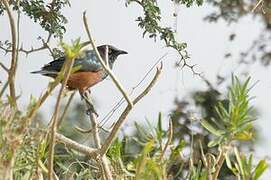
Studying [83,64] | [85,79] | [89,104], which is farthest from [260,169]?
[85,79]

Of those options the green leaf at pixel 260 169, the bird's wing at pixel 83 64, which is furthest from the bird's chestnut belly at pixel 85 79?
the green leaf at pixel 260 169

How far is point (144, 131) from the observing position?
43 cm

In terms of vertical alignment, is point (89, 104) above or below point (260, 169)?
above

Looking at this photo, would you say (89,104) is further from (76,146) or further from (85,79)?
(76,146)

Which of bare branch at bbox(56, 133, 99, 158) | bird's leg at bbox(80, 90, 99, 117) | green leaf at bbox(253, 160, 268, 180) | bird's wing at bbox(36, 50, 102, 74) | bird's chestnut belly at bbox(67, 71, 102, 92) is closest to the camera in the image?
green leaf at bbox(253, 160, 268, 180)

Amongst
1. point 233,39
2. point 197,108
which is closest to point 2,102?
point 197,108

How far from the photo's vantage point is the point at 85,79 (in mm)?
1509

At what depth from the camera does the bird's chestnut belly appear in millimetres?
1428

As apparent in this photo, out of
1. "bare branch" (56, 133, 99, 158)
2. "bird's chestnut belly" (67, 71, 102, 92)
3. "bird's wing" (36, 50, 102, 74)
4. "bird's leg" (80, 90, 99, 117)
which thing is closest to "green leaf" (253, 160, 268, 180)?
"bare branch" (56, 133, 99, 158)

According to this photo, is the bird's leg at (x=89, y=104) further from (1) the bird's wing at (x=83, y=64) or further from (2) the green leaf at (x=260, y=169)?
(2) the green leaf at (x=260, y=169)

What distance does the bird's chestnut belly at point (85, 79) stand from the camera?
1428 millimetres

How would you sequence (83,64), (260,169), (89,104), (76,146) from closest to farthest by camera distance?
1. (260,169)
2. (76,146)
3. (89,104)
4. (83,64)

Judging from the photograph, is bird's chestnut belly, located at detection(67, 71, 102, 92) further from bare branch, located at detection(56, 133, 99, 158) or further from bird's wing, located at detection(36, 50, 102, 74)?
bare branch, located at detection(56, 133, 99, 158)

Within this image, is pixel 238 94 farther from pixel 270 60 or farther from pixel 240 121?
pixel 270 60
